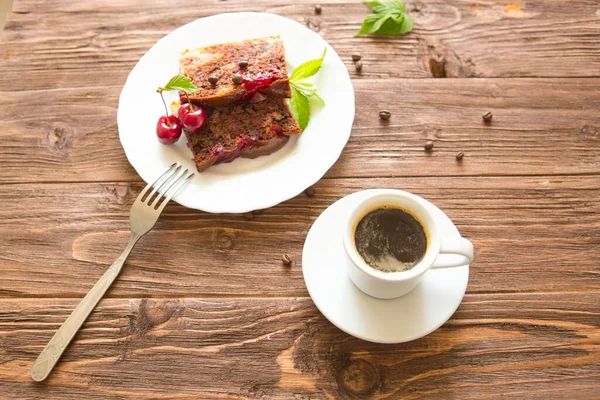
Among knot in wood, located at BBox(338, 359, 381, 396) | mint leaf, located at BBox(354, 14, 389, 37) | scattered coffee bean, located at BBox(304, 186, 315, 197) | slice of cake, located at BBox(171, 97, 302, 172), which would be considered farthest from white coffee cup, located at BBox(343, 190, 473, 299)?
mint leaf, located at BBox(354, 14, 389, 37)

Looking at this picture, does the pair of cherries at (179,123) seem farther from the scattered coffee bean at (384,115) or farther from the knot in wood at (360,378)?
the knot in wood at (360,378)

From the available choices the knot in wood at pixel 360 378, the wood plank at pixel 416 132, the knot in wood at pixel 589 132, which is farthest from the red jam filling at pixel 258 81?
the knot in wood at pixel 589 132

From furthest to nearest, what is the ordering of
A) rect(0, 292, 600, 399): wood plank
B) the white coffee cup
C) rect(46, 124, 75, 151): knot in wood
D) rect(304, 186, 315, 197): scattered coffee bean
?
1. rect(46, 124, 75, 151): knot in wood
2. rect(304, 186, 315, 197): scattered coffee bean
3. rect(0, 292, 600, 399): wood plank
4. the white coffee cup

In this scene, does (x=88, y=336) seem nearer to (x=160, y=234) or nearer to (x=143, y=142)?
(x=160, y=234)

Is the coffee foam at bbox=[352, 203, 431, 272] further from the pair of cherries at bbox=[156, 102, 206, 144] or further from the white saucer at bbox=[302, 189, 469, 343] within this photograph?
the pair of cherries at bbox=[156, 102, 206, 144]

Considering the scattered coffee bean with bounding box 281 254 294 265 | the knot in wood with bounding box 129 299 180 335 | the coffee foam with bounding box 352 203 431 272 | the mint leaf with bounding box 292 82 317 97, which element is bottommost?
the knot in wood with bounding box 129 299 180 335

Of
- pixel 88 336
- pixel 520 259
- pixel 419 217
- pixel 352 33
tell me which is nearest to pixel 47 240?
pixel 88 336

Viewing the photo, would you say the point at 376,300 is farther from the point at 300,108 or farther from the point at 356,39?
the point at 356,39
